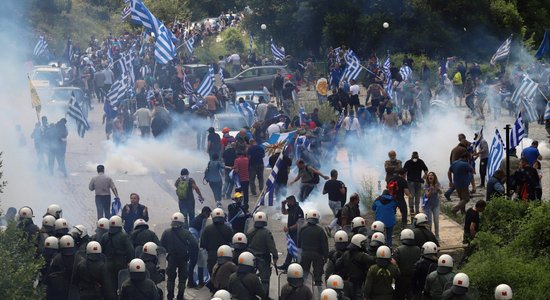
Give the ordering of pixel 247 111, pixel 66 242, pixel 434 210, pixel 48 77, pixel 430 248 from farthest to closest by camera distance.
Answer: pixel 48 77 → pixel 247 111 → pixel 434 210 → pixel 66 242 → pixel 430 248

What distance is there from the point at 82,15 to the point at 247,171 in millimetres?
40565

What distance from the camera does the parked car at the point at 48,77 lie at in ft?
144

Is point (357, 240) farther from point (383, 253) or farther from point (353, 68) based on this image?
point (353, 68)

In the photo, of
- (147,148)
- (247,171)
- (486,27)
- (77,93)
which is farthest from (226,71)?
(247,171)

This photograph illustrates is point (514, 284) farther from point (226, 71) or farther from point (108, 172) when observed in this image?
point (226, 71)

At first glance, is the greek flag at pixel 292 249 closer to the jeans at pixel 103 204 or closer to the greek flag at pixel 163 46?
the jeans at pixel 103 204

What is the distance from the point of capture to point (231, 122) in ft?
105

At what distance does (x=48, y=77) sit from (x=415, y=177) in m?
23.9

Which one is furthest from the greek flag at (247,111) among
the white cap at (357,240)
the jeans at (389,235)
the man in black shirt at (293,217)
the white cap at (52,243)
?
the white cap at (357,240)

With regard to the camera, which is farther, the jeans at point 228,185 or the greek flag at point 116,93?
the greek flag at point 116,93

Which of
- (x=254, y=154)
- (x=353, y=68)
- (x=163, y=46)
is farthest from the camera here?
(x=353, y=68)

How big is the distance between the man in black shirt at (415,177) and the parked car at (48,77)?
22.6 meters

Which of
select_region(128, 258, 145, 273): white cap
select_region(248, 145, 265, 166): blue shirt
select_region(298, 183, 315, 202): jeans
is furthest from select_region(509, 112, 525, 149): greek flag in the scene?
select_region(128, 258, 145, 273): white cap

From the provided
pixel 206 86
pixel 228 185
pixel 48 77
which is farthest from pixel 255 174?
pixel 48 77
